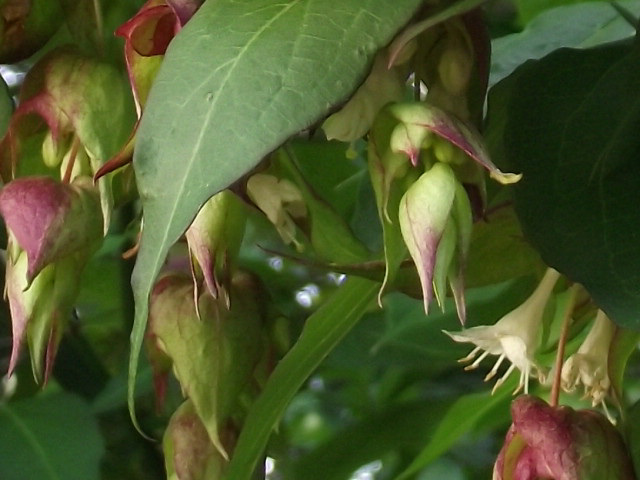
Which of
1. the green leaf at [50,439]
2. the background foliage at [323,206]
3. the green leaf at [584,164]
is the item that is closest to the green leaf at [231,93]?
the background foliage at [323,206]

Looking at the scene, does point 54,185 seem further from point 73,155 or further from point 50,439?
point 50,439

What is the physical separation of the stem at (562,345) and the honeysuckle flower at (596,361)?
1 cm

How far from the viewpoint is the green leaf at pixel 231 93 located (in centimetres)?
28

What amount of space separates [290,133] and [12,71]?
15.9 inches

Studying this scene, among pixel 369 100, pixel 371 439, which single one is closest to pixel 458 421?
pixel 371 439

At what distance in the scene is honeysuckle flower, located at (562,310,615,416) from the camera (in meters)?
0.41

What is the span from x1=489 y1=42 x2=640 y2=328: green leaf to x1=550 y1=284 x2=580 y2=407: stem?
0.03 m

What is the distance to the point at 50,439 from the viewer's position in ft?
1.85

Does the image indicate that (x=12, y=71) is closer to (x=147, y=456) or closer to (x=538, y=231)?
(x=147, y=456)

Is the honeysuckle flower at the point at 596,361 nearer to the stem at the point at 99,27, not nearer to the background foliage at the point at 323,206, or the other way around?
the background foliage at the point at 323,206

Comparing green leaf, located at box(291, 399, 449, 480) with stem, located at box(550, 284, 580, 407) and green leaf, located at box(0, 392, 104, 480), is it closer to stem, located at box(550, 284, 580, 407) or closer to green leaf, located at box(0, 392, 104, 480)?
green leaf, located at box(0, 392, 104, 480)

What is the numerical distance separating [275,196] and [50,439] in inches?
10.4

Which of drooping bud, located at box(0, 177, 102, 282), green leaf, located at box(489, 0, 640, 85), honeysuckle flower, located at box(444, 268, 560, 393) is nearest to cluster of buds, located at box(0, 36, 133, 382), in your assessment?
drooping bud, located at box(0, 177, 102, 282)

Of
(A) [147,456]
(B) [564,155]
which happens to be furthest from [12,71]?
(B) [564,155]
